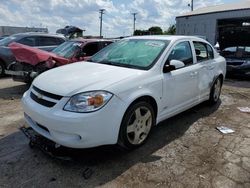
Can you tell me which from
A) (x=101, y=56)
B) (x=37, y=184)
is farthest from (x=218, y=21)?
(x=37, y=184)

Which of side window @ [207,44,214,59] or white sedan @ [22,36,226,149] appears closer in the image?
white sedan @ [22,36,226,149]

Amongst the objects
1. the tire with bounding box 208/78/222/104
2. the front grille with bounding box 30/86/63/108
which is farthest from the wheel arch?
the tire with bounding box 208/78/222/104

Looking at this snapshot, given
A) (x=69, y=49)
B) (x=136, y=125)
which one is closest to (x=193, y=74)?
(x=136, y=125)

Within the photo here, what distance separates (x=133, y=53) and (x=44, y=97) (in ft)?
5.64

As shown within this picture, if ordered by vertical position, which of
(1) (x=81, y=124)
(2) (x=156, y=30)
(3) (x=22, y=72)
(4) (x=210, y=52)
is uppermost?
(2) (x=156, y=30)

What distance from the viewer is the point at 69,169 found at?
3531 millimetres

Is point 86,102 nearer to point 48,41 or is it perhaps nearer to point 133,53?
point 133,53

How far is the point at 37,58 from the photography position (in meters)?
7.40

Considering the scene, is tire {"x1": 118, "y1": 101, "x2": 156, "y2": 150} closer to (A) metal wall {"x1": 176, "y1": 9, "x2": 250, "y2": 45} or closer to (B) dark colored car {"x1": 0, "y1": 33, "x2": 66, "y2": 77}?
(B) dark colored car {"x1": 0, "y1": 33, "x2": 66, "y2": 77}

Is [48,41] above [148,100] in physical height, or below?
above

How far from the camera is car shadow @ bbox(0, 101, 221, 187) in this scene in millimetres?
3354

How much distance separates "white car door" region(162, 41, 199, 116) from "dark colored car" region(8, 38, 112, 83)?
→ 2.69 metres

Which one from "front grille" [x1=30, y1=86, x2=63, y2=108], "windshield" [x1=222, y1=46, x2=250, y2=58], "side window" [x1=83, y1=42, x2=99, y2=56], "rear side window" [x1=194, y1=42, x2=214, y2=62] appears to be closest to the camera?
"front grille" [x1=30, y1=86, x2=63, y2=108]

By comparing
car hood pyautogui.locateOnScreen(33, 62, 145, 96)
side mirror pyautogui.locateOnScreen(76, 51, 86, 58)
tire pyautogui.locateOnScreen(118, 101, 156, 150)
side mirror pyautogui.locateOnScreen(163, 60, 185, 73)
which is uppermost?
side mirror pyautogui.locateOnScreen(76, 51, 86, 58)
